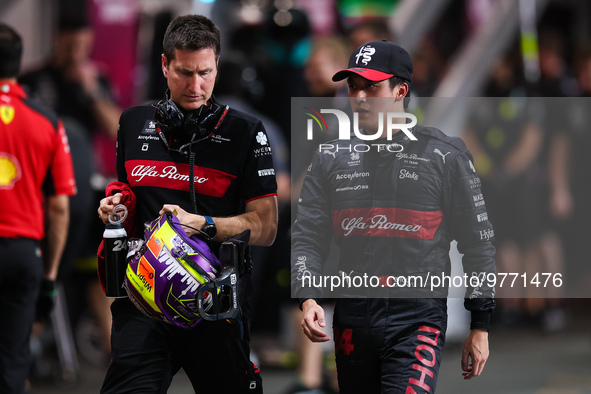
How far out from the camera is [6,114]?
18.2 ft

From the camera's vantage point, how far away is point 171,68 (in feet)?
13.3

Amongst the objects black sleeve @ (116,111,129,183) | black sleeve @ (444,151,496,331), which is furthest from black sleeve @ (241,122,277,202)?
black sleeve @ (444,151,496,331)

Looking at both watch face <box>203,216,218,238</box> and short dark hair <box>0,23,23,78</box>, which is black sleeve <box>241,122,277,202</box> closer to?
watch face <box>203,216,218,238</box>

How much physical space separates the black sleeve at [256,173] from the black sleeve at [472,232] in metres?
0.76

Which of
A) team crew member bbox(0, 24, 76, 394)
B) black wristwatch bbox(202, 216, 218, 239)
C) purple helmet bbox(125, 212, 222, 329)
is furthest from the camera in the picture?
team crew member bbox(0, 24, 76, 394)

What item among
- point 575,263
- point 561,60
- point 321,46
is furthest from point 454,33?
point 575,263

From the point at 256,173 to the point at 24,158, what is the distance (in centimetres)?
198

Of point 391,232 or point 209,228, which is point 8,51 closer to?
point 209,228

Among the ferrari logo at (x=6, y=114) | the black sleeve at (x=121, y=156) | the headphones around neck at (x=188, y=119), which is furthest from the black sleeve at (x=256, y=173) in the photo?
the ferrari logo at (x=6, y=114)

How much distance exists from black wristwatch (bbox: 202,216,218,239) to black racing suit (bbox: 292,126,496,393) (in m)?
0.43

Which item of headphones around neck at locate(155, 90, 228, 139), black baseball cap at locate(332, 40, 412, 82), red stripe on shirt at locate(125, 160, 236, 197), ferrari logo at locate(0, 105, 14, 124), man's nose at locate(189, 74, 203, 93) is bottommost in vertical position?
red stripe on shirt at locate(125, 160, 236, 197)

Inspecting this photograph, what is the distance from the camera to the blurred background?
677cm

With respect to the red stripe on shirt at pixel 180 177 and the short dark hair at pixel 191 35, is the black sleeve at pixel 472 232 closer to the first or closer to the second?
the red stripe on shirt at pixel 180 177

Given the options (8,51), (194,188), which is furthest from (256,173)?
(8,51)
